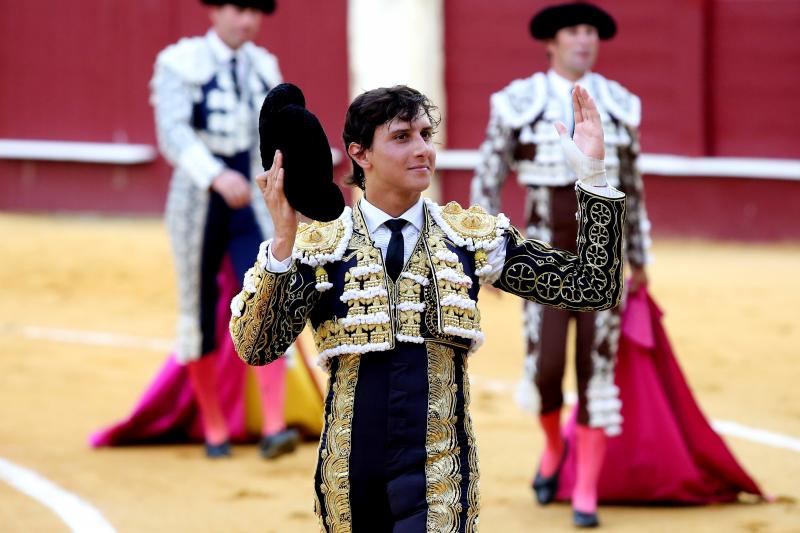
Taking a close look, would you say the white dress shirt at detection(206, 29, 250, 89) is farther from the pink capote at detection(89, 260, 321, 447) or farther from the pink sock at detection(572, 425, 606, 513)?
the pink sock at detection(572, 425, 606, 513)

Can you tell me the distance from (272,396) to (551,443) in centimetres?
130

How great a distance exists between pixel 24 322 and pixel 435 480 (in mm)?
6602

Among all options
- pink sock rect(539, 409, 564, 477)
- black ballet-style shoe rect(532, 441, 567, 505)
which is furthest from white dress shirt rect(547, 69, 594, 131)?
black ballet-style shoe rect(532, 441, 567, 505)

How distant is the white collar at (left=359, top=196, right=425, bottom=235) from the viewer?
128 inches

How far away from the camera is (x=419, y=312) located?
3.19 m

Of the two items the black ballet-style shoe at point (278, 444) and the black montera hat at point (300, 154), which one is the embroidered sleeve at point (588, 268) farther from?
the black ballet-style shoe at point (278, 444)

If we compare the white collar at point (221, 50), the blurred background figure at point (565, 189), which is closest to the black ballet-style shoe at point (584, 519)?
the blurred background figure at point (565, 189)

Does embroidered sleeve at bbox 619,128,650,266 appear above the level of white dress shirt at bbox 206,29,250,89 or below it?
below

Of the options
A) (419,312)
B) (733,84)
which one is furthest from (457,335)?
(733,84)

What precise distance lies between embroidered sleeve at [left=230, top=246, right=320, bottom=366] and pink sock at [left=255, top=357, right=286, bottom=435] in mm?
3080

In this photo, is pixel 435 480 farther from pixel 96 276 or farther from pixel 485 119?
pixel 485 119

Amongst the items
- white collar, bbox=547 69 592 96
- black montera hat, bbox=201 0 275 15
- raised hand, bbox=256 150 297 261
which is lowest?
raised hand, bbox=256 150 297 261

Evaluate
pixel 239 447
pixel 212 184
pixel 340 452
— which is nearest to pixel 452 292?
pixel 340 452

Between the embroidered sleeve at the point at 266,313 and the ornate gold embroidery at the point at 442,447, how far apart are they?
0.95ft
